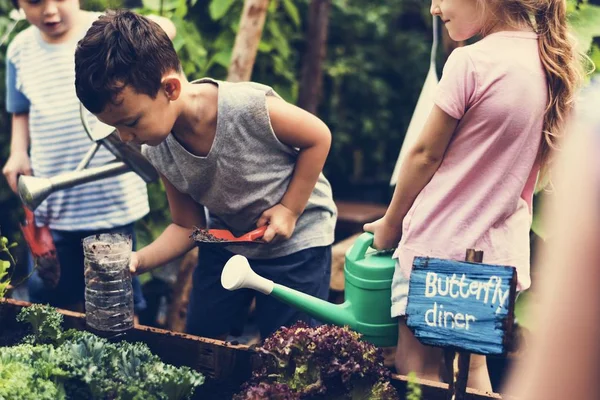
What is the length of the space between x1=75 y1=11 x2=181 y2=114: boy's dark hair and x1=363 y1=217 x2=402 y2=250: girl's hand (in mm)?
694

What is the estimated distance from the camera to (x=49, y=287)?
105 inches

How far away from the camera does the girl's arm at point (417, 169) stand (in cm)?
166

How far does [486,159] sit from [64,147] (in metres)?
1.62

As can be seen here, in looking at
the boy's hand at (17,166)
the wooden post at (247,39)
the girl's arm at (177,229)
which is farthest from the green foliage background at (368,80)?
the girl's arm at (177,229)

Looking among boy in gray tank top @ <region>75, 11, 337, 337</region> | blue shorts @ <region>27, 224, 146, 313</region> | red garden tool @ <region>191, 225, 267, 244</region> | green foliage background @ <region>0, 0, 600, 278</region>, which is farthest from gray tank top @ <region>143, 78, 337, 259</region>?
green foliage background @ <region>0, 0, 600, 278</region>

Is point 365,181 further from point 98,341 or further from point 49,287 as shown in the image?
point 98,341

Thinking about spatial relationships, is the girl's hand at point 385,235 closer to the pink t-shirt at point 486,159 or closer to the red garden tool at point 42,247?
the pink t-shirt at point 486,159

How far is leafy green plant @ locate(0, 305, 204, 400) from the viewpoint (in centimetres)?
150

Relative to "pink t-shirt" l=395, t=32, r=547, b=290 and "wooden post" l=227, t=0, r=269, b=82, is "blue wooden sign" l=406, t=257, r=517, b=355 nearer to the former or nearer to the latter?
"pink t-shirt" l=395, t=32, r=547, b=290

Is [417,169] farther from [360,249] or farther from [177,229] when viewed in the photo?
[177,229]

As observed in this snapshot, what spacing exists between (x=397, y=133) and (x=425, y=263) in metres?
4.06

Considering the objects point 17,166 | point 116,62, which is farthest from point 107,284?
point 17,166

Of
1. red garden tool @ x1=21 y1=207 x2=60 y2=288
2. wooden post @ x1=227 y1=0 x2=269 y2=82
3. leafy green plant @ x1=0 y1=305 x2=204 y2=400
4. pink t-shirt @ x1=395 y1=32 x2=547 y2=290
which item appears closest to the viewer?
leafy green plant @ x1=0 y1=305 x2=204 y2=400

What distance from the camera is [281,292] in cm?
175
